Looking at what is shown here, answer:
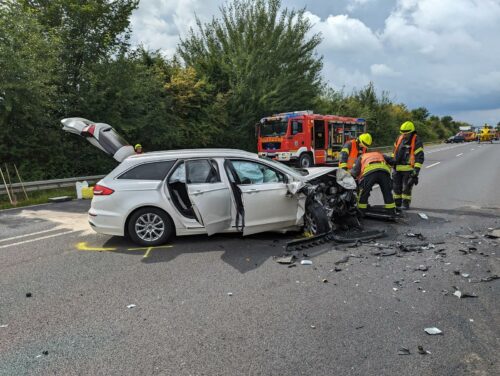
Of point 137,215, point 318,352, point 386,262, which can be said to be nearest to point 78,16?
point 137,215

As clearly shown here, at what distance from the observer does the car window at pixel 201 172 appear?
580 centimetres

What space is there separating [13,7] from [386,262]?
42.1 ft

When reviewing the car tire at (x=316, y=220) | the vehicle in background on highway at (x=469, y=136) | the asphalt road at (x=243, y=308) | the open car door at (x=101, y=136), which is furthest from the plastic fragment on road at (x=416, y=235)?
the vehicle in background on highway at (x=469, y=136)

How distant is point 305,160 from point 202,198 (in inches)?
488

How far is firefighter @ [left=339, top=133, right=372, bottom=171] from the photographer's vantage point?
308 inches

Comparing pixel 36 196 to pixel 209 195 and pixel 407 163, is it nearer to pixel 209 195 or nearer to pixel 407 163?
pixel 209 195

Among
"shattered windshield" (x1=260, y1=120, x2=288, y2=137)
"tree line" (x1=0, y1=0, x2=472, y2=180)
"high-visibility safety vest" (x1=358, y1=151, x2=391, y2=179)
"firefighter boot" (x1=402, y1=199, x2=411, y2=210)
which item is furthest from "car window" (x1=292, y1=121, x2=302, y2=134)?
"high-visibility safety vest" (x1=358, y1=151, x2=391, y2=179)

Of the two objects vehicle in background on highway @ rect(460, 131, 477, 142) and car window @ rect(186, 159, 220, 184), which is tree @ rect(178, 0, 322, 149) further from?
vehicle in background on highway @ rect(460, 131, 477, 142)

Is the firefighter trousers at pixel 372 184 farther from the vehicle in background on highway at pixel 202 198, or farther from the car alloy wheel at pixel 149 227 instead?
the car alloy wheel at pixel 149 227

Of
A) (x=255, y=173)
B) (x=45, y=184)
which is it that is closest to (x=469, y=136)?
(x=45, y=184)

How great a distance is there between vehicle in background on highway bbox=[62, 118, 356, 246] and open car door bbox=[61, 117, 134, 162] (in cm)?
471

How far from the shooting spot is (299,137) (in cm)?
1731

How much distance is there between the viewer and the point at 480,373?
2633 mm

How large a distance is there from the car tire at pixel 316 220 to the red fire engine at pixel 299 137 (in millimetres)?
11215
